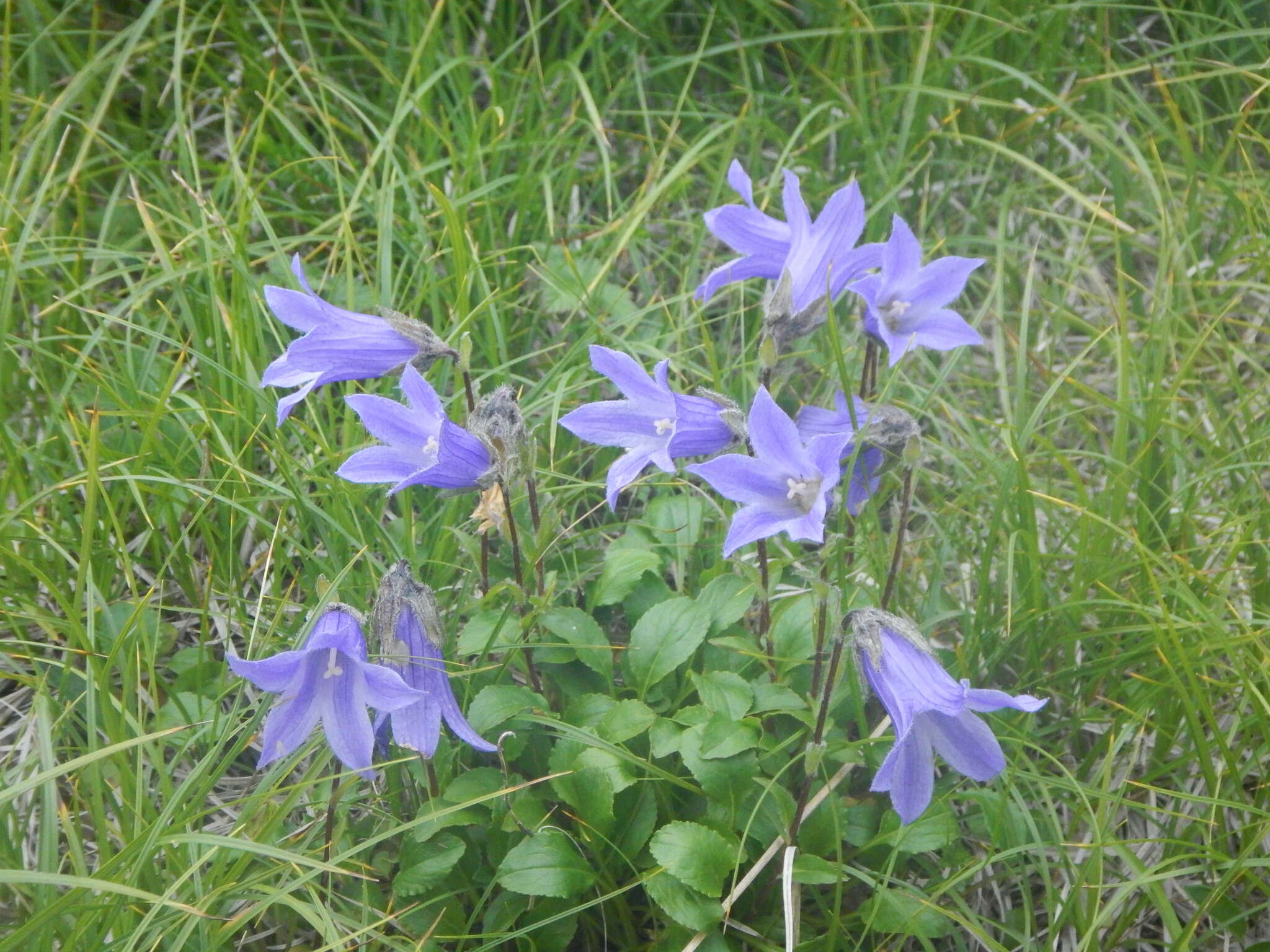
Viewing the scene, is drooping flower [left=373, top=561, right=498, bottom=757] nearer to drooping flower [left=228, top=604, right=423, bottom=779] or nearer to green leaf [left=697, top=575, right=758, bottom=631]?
drooping flower [left=228, top=604, right=423, bottom=779]

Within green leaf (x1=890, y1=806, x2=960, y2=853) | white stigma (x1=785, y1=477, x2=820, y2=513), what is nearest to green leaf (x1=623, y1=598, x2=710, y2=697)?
white stigma (x1=785, y1=477, x2=820, y2=513)

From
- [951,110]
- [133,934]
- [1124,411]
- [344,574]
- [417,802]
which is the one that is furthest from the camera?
[951,110]

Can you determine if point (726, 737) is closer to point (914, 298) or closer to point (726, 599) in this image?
point (726, 599)

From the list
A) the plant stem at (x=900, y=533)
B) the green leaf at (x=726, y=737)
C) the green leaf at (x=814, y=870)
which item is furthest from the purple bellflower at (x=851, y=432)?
the green leaf at (x=814, y=870)

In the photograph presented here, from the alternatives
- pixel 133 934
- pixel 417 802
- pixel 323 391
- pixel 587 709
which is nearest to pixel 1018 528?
pixel 587 709

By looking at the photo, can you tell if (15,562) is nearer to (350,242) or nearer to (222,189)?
(350,242)

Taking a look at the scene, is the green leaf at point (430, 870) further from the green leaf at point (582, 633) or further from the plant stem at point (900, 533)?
the plant stem at point (900, 533)
